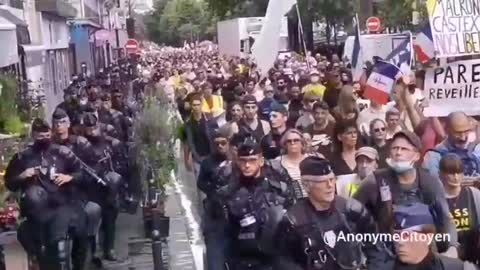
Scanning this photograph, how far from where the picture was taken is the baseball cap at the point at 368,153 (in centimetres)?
879

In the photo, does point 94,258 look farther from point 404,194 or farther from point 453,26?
point 404,194

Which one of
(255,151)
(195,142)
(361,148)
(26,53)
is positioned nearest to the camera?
(255,151)

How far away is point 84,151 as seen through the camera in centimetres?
1098

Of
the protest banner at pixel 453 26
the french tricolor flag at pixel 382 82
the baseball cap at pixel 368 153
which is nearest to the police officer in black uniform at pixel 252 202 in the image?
the baseball cap at pixel 368 153

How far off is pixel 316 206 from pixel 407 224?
2.23ft

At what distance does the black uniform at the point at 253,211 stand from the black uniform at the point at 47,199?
200 centimetres

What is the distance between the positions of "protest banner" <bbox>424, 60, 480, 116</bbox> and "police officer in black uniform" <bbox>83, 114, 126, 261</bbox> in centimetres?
335

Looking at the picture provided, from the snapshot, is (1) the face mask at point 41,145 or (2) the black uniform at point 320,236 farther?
(1) the face mask at point 41,145

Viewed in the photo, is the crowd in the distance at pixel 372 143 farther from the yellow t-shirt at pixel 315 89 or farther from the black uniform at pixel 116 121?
the black uniform at pixel 116 121

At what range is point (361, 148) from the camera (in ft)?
29.8

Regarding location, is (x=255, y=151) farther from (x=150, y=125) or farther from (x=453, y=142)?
(x=150, y=125)

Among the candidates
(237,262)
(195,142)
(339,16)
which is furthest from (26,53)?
(339,16)

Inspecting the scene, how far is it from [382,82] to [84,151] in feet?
9.54

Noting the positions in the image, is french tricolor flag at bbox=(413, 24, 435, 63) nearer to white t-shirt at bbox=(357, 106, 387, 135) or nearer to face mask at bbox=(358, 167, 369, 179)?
white t-shirt at bbox=(357, 106, 387, 135)
